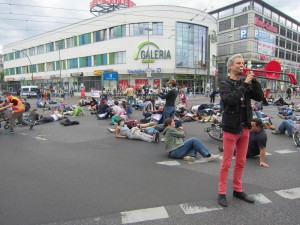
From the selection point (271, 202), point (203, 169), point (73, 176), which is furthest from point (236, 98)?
point (73, 176)

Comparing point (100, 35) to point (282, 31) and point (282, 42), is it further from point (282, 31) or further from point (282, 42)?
point (282, 42)

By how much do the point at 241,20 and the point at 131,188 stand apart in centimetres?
5946

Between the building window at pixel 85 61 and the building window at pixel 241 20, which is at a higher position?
the building window at pixel 241 20

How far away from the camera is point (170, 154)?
19.4ft

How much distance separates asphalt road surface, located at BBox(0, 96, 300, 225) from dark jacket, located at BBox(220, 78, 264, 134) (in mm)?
1156

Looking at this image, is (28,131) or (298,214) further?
(28,131)

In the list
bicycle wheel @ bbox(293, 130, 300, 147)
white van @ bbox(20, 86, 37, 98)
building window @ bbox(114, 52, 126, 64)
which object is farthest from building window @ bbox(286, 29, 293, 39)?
bicycle wheel @ bbox(293, 130, 300, 147)

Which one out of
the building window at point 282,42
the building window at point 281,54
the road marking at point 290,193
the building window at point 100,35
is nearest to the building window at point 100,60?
the building window at point 100,35

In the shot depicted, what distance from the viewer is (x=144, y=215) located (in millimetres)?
3248

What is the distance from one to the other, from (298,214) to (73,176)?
372 cm

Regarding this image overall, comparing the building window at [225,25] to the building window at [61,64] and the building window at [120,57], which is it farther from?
the building window at [61,64]

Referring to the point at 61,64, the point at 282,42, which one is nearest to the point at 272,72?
the point at 61,64

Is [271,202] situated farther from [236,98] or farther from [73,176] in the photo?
[73,176]

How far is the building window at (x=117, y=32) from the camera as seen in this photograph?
4156 centimetres
